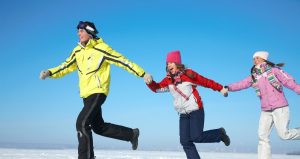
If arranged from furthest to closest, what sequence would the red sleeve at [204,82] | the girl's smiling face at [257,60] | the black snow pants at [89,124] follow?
the girl's smiling face at [257,60]
the red sleeve at [204,82]
the black snow pants at [89,124]

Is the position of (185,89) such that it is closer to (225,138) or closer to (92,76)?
(225,138)

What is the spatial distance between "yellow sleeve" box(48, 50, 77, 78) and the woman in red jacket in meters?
1.39

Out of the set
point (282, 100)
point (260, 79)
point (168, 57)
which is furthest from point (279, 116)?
point (168, 57)

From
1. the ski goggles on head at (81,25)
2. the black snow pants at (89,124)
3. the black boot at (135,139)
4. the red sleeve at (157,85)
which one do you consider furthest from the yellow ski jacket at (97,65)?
the black boot at (135,139)

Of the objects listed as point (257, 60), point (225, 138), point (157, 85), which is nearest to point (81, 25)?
point (157, 85)

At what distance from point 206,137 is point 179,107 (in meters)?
0.64

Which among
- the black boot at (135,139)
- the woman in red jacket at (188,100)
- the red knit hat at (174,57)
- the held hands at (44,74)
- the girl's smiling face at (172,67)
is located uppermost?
the red knit hat at (174,57)

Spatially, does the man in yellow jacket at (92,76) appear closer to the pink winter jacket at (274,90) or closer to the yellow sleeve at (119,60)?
the yellow sleeve at (119,60)

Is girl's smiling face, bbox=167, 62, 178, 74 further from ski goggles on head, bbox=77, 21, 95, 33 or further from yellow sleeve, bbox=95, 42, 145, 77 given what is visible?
Answer: ski goggles on head, bbox=77, 21, 95, 33

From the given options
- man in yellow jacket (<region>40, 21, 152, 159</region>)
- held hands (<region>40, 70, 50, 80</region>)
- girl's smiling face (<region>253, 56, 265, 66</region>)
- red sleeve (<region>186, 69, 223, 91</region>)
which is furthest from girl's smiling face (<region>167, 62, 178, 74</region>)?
held hands (<region>40, 70, 50, 80</region>)

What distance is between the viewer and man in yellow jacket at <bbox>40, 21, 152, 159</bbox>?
545 cm

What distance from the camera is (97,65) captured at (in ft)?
19.0

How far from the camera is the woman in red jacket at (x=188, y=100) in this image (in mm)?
5762

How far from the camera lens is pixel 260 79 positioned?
6.84 metres
